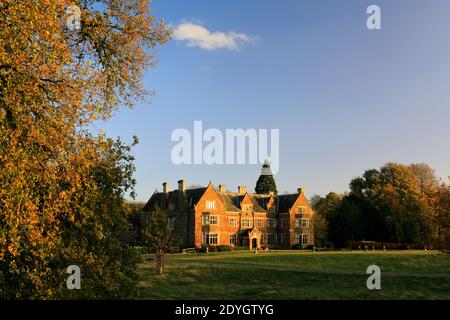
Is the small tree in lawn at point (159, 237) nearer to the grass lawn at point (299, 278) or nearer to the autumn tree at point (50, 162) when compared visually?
the grass lawn at point (299, 278)

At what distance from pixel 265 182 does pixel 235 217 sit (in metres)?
26.7

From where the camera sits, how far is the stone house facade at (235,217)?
70.4m

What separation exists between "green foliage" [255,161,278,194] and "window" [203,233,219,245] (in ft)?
97.3

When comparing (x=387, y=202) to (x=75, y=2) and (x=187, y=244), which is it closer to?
(x=187, y=244)

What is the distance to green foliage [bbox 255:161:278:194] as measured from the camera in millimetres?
99750

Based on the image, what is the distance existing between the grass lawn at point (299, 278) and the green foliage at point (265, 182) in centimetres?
5086

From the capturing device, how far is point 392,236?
234 ft

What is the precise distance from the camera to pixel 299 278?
36.7 metres

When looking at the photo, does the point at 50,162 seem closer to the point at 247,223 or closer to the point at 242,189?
the point at 247,223

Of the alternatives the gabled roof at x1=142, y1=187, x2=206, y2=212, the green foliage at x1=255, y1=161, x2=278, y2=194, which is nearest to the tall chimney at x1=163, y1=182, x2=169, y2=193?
the gabled roof at x1=142, y1=187, x2=206, y2=212

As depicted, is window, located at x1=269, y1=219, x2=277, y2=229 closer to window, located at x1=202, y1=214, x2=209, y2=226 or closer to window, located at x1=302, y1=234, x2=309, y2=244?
window, located at x1=302, y1=234, x2=309, y2=244

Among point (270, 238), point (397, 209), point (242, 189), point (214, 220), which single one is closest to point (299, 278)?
point (214, 220)

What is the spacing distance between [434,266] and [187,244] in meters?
36.3
